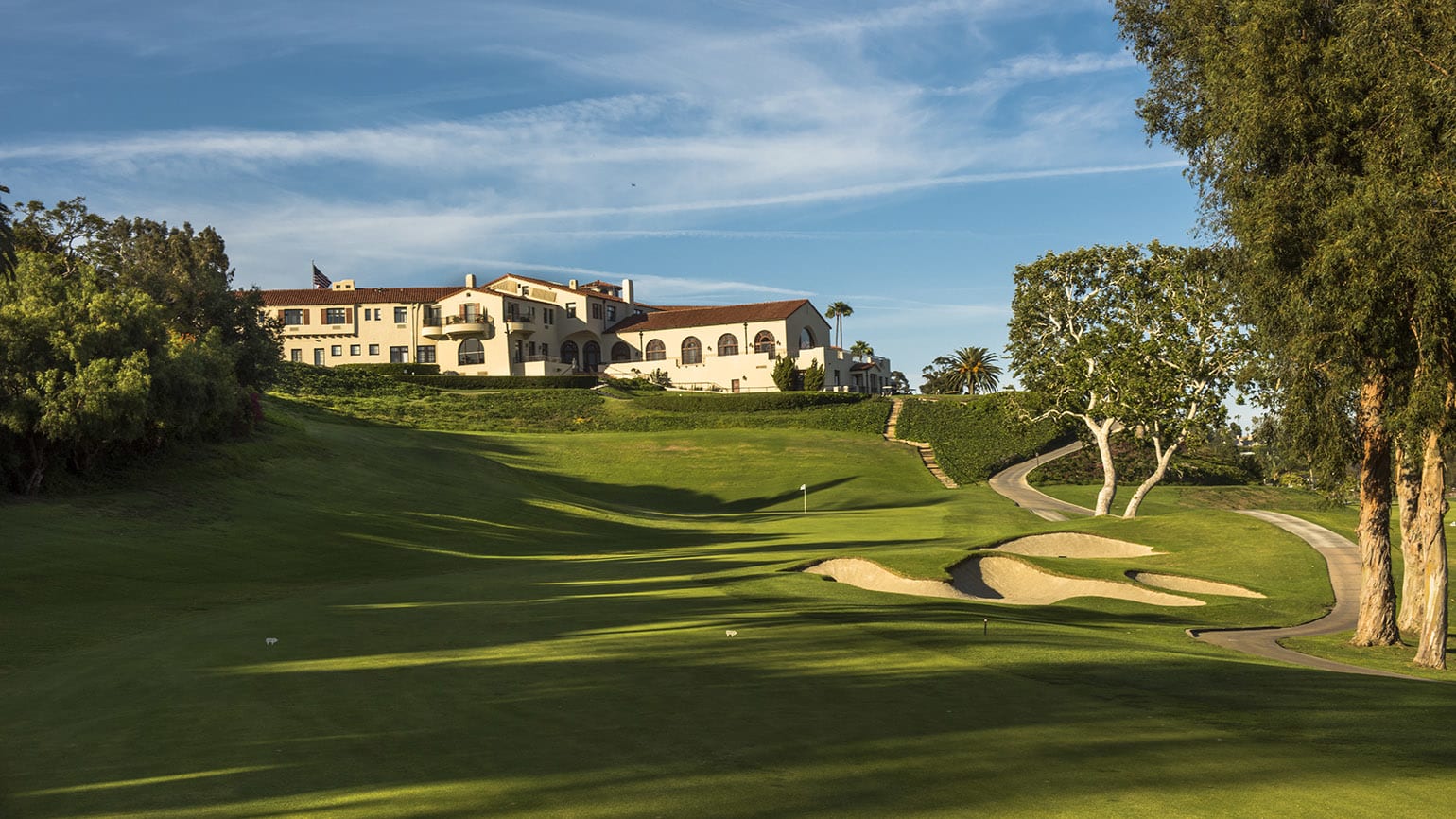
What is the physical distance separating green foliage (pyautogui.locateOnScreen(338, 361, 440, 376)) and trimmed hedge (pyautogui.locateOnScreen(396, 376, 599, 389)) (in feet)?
13.9

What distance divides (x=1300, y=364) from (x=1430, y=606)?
5438 mm

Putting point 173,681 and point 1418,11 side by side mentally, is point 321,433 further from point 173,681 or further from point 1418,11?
point 1418,11

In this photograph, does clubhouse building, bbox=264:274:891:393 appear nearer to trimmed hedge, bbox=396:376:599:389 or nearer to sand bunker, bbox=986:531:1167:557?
trimmed hedge, bbox=396:376:599:389

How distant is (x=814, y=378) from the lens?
101m

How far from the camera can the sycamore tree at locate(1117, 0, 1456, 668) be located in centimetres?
1884

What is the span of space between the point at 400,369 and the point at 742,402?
37.6 meters

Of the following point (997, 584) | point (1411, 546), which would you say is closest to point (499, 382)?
point (997, 584)

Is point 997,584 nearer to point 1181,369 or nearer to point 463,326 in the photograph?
point 1181,369

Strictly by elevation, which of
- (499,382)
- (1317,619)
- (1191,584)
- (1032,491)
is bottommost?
(1032,491)

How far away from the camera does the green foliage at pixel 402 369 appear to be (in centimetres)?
10388

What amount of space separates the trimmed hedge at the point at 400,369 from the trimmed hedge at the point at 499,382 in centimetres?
420

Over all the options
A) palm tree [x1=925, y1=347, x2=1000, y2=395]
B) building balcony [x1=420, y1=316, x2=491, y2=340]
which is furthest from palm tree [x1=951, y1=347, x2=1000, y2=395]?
building balcony [x1=420, y1=316, x2=491, y2=340]

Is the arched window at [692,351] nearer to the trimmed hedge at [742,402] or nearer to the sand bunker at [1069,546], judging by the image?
the trimmed hedge at [742,402]

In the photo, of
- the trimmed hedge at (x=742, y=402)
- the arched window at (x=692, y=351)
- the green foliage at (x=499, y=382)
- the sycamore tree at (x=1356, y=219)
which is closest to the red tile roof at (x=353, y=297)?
the green foliage at (x=499, y=382)
